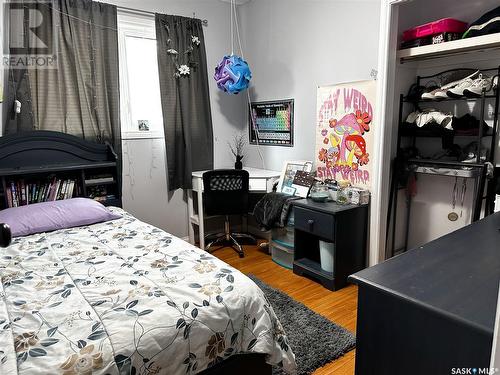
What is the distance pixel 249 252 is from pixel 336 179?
1254mm

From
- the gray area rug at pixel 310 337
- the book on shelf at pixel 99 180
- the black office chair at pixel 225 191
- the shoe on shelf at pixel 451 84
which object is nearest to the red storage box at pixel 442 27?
the shoe on shelf at pixel 451 84

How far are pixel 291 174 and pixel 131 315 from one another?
238 cm

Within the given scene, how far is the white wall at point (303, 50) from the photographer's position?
2857 millimetres

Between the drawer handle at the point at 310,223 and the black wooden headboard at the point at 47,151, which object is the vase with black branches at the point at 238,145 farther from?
the drawer handle at the point at 310,223

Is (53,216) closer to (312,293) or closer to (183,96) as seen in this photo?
(183,96)

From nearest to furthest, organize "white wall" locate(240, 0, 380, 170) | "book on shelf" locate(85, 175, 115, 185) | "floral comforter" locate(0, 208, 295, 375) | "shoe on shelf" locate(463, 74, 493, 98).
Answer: "floral comforter" locate(0, 208, 295, 375) < "shoe on shelf" locate(463, 74, 493, 98) < "white wall" locate(240, 0, 380, 170) < "book on shelf" locate(85, 175, 115, 185)

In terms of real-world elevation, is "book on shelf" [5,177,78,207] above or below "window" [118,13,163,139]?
below

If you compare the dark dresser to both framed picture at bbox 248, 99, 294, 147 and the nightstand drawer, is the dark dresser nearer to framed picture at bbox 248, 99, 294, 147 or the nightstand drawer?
the nightstand drawer

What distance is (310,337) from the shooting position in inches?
82.0

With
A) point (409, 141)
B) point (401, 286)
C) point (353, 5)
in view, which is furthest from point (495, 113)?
point (401, 286)

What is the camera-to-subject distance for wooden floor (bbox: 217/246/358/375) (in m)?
1.90

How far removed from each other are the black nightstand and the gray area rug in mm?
435

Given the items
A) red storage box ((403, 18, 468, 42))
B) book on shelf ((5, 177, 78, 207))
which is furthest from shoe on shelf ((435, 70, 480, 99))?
book on shelf ((5, 177, 78, 207))

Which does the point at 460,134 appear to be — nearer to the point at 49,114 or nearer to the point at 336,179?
the point at 336,179
